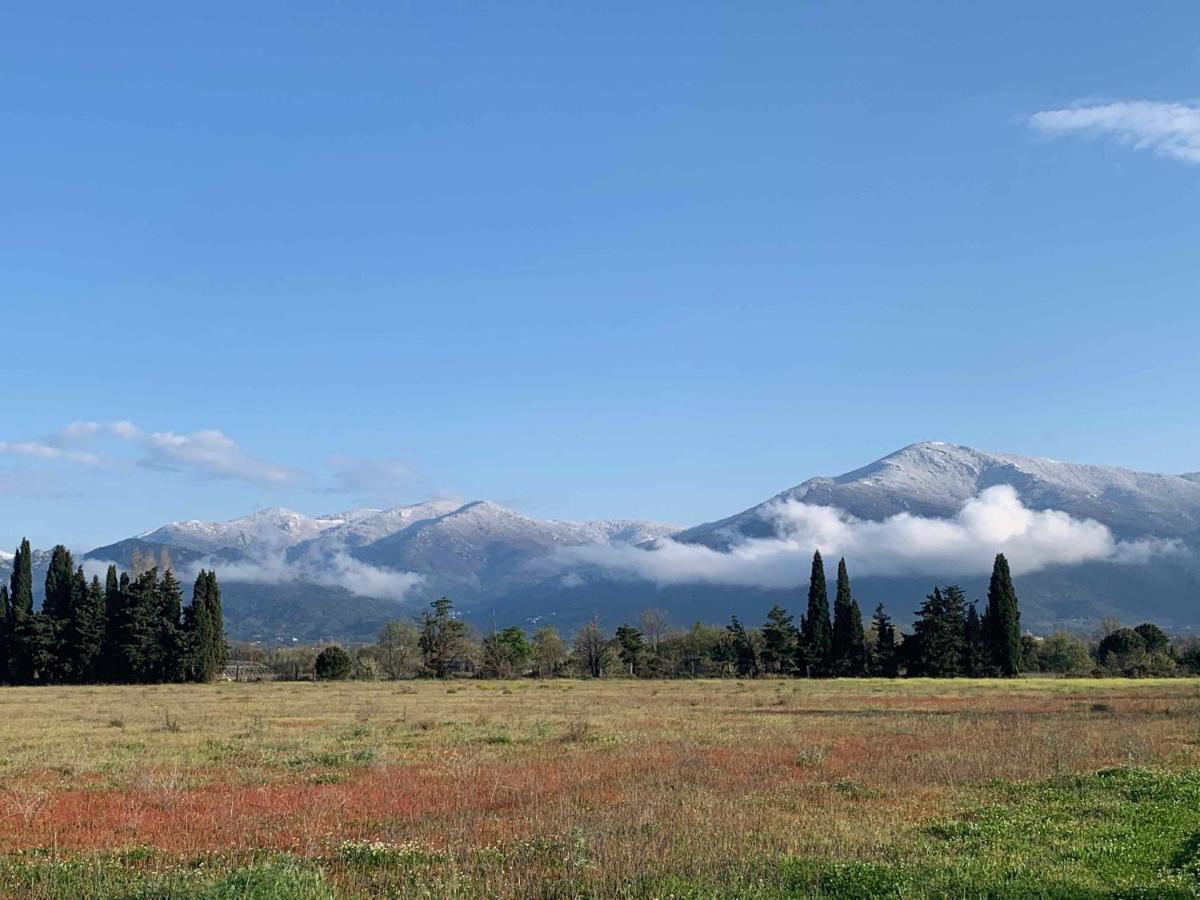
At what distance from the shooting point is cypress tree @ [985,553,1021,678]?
115 m

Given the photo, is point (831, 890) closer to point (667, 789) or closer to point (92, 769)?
point (667, 789)

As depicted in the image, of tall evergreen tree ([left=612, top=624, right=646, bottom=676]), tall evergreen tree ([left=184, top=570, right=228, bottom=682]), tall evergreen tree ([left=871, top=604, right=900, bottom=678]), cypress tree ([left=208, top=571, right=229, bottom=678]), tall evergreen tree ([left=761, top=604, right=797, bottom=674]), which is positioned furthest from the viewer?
tall evergreen tree ([left=612, top=624, right=646, bottom=676])

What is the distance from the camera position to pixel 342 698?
6706 cm

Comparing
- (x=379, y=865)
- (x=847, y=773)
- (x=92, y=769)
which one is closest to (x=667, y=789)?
(x=847, y=773)

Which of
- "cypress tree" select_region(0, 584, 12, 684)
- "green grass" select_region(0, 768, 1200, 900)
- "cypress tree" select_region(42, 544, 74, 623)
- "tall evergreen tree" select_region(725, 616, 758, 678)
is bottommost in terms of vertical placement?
"tall evergreen tree" select_region(725, 616, 758, 678)

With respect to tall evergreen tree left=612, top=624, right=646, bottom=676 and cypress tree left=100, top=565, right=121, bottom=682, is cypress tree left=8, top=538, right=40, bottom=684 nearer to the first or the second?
cypress tree left=100, top=565, right=121, bottom=682

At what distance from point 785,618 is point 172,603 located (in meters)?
71.8

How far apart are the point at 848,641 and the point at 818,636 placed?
141 inches

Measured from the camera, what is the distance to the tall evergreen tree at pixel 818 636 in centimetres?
12294

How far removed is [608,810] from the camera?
18531 millimetres

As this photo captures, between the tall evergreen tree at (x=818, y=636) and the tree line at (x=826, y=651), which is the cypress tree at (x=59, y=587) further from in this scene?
the tall evergreen tree at (x=818, y=636)

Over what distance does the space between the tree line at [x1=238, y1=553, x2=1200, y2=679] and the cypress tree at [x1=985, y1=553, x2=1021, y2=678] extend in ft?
0.36

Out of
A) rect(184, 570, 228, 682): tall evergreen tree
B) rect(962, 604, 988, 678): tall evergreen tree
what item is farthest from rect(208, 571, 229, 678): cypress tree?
rect(962, 604, 988, 678): tall evergreen tree

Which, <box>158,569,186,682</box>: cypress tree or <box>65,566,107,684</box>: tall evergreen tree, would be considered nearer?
<box>65,566,107,684</box>: tall evergreen tree
